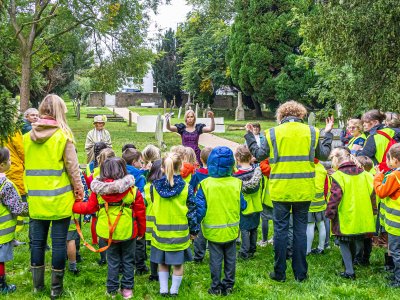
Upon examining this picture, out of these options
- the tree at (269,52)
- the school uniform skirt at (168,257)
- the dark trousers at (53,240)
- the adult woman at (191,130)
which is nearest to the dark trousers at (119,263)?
the school uniform skirt at (168,257)

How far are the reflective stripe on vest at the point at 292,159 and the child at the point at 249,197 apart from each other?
0.87m

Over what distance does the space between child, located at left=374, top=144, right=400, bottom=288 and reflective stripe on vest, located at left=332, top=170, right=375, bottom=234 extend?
284mm

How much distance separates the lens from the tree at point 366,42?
30.8 feet

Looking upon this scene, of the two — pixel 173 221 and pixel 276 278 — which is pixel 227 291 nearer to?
pixel 276 278

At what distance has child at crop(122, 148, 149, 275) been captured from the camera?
5.26m

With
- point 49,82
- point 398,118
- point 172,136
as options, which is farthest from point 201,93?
point 398,118

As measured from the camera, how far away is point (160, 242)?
449cm

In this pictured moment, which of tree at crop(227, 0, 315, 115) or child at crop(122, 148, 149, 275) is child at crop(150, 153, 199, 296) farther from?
tree at crop(227, 0, 315, 115)

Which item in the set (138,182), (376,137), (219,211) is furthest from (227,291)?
(376,137)

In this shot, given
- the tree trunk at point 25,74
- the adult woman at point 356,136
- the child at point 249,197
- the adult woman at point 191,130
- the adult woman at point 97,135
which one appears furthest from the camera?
the tree trunk at point 25,74

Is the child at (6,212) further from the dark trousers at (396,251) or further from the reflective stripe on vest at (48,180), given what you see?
the dark trousers at (396,251)

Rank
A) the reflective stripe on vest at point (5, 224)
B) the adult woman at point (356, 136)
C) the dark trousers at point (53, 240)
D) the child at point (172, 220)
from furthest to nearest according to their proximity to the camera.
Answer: the adult woman at point (356, 136), the reflective stripe on vest at point (5, 224), the child at point (172, 220), the dark trousers at point (53, 240)

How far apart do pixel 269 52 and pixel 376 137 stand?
26201 mm

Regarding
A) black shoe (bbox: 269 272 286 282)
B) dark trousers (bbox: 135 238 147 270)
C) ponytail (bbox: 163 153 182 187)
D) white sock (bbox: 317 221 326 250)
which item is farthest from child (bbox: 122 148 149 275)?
white sock (bbox: 317 221 326 250)
